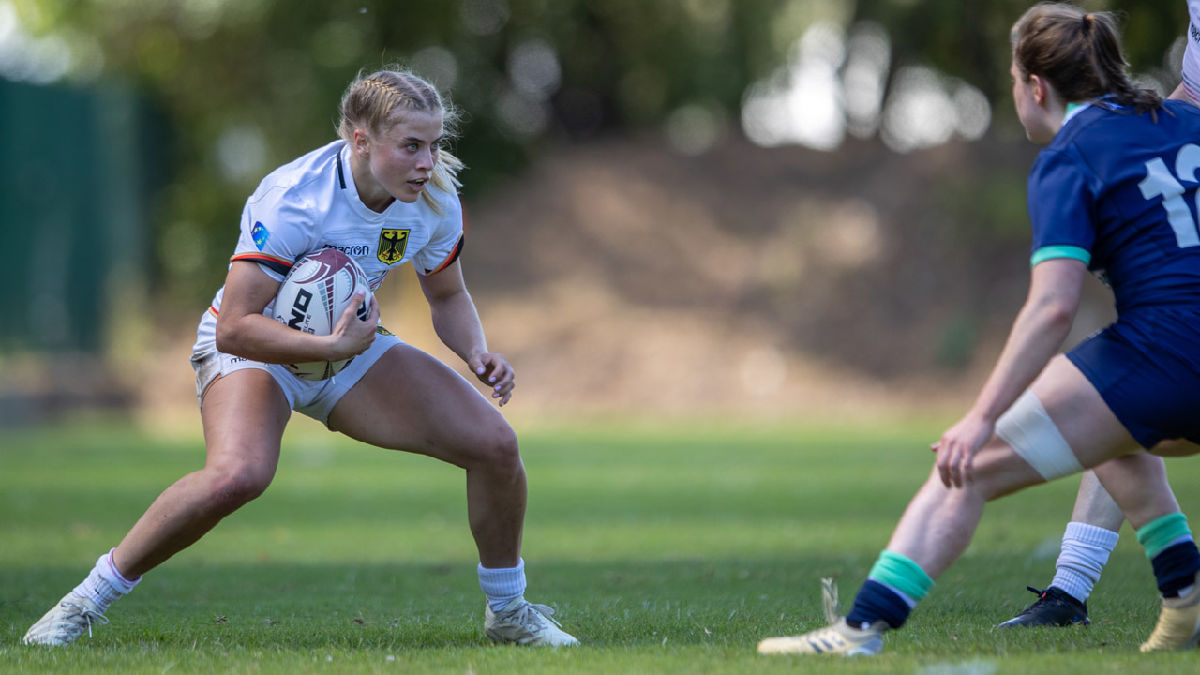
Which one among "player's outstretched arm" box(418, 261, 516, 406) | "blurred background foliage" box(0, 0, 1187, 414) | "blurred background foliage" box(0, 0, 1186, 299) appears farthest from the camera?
"blurred background foliage" box(0, 0, 1186, 299)

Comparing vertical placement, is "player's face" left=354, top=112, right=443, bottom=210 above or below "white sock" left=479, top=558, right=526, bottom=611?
above

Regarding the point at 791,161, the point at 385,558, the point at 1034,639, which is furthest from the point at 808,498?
the point at 791,161

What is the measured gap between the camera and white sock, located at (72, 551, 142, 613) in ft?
16.4

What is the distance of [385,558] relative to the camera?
28.5 feet

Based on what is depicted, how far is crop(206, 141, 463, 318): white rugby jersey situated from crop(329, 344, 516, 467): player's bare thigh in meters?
0.38

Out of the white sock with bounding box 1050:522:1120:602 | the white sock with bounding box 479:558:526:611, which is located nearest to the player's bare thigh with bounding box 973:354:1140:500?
the white sock with bounding box 1050:522:1120:602

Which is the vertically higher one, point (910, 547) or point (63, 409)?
point (910, 547)

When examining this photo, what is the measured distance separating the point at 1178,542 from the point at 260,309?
336 cm

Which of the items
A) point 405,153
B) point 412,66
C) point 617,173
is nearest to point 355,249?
point 405,153

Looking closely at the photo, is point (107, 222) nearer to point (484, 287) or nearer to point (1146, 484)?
point (484, 287)

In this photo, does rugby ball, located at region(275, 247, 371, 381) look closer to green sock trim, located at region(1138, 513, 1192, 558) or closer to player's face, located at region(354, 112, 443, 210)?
player's face, located at region(354, 112, 443, 210)

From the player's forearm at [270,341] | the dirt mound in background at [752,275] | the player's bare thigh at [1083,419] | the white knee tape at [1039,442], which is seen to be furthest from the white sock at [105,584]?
the dirt mound in background at [752,275]

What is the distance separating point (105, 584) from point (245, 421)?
82cm

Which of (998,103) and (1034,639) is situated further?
(998,103)
